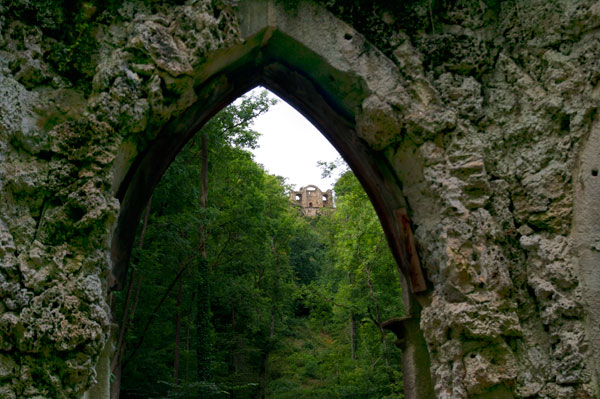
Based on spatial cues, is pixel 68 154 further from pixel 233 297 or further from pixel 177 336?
pixel 233 297

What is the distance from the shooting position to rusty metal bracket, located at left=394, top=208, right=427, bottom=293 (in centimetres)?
420

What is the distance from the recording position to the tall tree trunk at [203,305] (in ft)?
39.6

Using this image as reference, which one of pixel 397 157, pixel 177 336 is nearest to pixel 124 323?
pixel 177 336

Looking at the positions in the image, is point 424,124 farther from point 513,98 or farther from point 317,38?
point 317,38

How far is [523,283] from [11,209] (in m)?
3.57

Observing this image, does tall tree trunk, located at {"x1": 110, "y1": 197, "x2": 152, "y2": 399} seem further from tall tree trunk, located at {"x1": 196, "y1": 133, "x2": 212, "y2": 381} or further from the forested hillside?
tall tree trunk, located at {"x1": 196, "y1": 133, "x2": 212, "y2": 381}

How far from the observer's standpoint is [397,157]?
4336 mm

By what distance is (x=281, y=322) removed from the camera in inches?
736

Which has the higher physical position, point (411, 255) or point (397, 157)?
point (397, 157)

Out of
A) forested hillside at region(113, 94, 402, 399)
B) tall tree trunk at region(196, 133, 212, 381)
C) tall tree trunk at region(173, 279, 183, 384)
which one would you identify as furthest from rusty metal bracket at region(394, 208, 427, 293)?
tall tree trunk at region(173, 279, 183, 384)

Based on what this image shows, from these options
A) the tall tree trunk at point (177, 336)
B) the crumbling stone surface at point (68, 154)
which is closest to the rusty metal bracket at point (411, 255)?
the crumbling stone surface at point (68, 154)

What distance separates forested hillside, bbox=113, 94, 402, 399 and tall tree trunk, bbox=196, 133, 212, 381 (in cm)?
2

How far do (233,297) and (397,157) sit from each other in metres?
12.6

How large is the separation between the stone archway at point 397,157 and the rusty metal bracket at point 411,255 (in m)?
0.02
